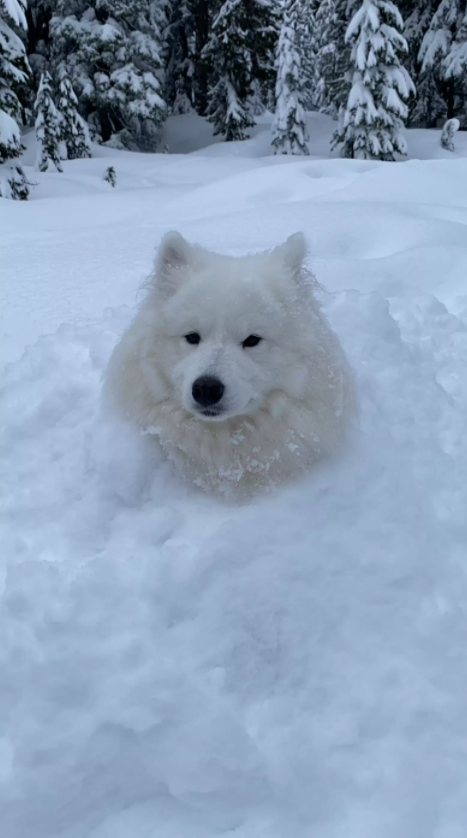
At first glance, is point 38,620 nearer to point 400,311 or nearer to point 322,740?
point 322,740

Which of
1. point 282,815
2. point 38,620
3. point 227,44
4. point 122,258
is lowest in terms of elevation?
point 282,815

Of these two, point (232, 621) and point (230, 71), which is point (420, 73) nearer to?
point (230, 71)

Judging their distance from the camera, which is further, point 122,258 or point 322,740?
point 122,258

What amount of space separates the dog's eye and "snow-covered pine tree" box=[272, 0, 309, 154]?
2101 centimetres

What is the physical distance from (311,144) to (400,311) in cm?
2172

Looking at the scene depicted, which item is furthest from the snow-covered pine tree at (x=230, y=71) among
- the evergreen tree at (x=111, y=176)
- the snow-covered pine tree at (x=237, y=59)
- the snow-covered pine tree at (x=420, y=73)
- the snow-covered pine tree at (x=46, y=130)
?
the evergreen tree at (x=111, y=176)

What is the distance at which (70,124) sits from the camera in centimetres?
1725

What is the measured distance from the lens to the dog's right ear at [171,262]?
296 cm

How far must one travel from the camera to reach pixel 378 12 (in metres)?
15.2

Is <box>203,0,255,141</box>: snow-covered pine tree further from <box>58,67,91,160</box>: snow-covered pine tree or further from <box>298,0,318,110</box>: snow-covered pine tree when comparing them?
<box>58,67,91,160</box>: snow-covered pine tree

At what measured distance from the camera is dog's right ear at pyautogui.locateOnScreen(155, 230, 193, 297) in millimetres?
2965

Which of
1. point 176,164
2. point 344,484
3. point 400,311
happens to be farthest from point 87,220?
point 176,164

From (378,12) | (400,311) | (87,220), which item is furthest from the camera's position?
(378,12)

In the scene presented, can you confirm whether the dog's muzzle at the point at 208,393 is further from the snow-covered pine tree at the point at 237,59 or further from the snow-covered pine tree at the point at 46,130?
the snow-covered pine tree at the point at 237,59
